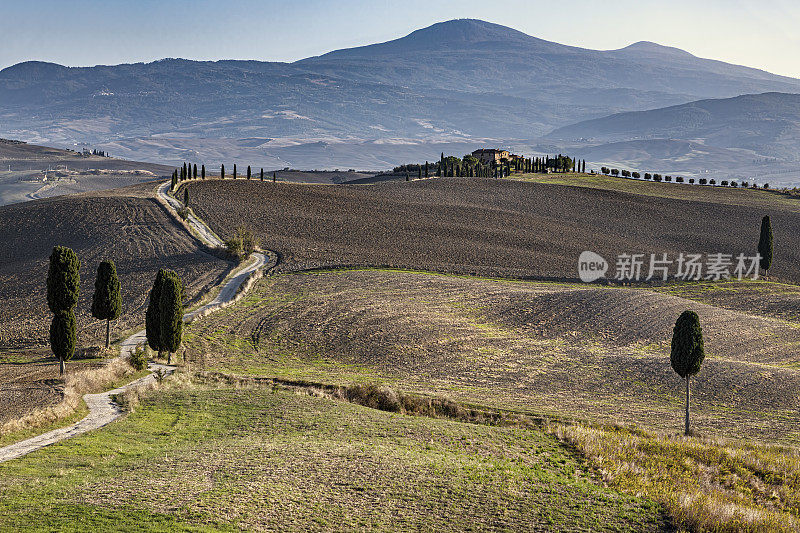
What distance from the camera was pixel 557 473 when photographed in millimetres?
27641

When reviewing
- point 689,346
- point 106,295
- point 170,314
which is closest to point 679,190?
point 689,346

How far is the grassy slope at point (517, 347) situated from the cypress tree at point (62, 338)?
719 cm

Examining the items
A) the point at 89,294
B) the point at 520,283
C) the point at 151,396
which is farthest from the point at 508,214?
the point at 151,396

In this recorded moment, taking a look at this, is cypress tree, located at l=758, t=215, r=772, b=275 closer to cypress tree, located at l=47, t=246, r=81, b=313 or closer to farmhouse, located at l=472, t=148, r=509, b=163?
cypress tree, located at l=47, t=246, r=81, b=313

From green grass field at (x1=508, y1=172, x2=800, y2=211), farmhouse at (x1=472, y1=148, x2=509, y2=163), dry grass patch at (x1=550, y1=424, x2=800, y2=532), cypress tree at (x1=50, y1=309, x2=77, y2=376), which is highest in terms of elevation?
farmhouse at (x1=472, y1=148, x2=509, y2=163)

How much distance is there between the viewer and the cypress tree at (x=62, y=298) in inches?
1540

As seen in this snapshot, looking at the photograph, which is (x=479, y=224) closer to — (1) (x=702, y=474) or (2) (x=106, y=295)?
(2) (x=106, y=295)

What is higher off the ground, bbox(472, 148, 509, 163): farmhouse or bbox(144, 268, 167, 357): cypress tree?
bbox(472, 148, 509, 163): farmhouse

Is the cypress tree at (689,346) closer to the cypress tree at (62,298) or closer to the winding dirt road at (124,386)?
the winding dirt road at (124,386)

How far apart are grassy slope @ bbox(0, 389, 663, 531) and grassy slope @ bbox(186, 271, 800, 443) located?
8.33 metres

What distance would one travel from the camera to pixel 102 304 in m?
44.7

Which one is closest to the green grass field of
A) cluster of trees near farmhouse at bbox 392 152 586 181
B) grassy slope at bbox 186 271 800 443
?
cluster of trees near farmhouse at bbox 392 152 586 181

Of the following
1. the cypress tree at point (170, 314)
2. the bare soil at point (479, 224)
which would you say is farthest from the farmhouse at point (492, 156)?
the cypress tree at point (170, 314)

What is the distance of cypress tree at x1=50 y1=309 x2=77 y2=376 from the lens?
38938 mm
